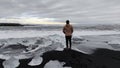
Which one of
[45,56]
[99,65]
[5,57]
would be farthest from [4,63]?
[99,65]

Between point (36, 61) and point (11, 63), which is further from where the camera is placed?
point (36, 61)

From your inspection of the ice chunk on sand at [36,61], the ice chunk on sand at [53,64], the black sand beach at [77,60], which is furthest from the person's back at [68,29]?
the ice chunk on sand at [53,64]

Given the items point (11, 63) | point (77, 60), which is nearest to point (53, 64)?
point (77, 60)

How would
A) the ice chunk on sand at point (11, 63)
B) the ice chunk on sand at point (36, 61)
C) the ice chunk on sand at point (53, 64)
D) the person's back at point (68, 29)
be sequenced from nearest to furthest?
the ice chunk on sand at point (53, 64)
the ice chunk on sand at point (11, 63)
the ice chunk on sand at point (36, 61)
the person's back at point (68, 29)

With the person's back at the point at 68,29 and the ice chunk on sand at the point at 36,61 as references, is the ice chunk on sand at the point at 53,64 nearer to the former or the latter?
the ice chunk on sand at the point at 36,61

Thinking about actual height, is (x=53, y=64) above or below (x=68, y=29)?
below

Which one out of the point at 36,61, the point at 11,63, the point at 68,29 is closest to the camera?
the point at 11,63

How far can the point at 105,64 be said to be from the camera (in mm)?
8820

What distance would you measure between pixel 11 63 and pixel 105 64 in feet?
14.3

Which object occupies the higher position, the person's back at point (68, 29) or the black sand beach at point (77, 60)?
the person's back at point (68, 29)

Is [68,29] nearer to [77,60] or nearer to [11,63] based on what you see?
[77,60]

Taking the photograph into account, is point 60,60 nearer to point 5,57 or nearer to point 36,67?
point 36,67

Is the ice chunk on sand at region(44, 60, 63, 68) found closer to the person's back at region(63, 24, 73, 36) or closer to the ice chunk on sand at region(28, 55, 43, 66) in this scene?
the ice chunk on sand at region(28, 55, 43, 66)

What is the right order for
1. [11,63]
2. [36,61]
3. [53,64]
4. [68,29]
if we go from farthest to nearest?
[68,29] → [36,61] → [11,63] → [53,64]
